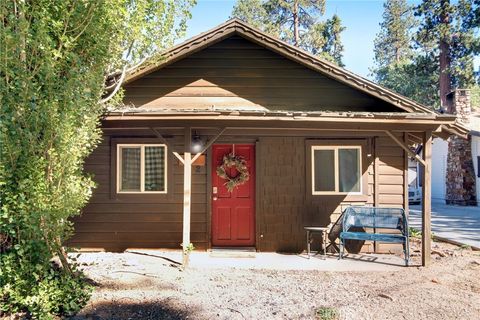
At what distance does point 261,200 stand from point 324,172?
1.45 metres

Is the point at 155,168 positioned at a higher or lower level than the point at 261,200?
higher

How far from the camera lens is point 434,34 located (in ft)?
69.3

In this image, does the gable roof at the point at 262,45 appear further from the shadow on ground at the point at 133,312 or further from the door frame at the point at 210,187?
the shadow on ground at the point at 133,312

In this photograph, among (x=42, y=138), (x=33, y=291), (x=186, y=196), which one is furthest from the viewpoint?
(x=186, y=196)

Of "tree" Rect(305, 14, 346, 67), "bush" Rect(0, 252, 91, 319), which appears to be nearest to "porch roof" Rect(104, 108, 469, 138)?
"bush" Rect(0, 252, 91, 319)

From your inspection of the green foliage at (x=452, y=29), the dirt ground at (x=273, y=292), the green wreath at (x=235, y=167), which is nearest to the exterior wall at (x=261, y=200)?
the green wreath at (x=235, y=167)

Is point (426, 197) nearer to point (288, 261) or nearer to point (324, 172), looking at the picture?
point (324, 172)

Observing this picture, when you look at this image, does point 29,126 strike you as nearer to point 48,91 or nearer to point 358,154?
point 48,91

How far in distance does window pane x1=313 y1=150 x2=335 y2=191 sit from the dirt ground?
2.09 m

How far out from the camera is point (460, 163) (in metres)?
18.5

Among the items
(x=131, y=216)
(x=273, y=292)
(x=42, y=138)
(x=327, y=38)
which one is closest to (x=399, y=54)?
(x=327, y=38)

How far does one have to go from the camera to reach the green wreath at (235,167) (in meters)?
7.38

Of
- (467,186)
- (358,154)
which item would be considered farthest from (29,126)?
(467,186)

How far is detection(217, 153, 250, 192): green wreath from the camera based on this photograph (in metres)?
7.38
